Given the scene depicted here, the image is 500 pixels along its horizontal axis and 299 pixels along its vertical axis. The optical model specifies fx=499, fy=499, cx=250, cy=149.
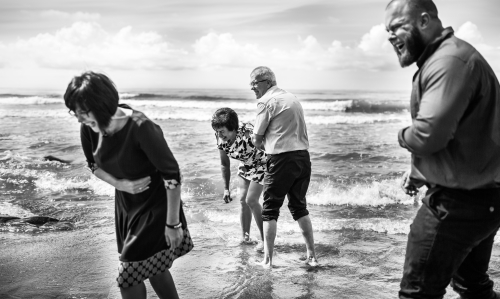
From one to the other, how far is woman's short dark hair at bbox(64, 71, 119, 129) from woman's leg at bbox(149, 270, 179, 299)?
3.34 ft

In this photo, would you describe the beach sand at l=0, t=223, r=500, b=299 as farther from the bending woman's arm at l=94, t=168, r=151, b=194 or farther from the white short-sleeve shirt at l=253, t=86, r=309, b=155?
the bending woman's arm at l=94, t=168, r=151, b=194

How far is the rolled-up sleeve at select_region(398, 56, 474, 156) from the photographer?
2.29 m

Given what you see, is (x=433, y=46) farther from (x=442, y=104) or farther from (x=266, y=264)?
(x=266, y=264)

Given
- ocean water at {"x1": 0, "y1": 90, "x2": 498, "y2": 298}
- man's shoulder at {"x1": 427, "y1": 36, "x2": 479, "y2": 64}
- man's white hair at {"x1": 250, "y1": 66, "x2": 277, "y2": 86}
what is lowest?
ocean water at {"x1": 0, "y1": 90, "x2": 498, "y2": 298}

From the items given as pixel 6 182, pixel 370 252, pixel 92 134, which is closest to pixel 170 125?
pixel 6 182

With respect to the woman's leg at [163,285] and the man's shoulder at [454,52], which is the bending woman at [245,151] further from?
the man's shoulder at [454,52]

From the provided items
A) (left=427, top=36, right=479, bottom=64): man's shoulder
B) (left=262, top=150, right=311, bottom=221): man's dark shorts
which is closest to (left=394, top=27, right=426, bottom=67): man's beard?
(left=427, top=36, right=479, bottom=64): man's shoulder

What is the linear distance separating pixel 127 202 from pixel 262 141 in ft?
7.64

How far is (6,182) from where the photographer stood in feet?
32.8

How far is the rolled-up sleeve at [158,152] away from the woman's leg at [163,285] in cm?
62

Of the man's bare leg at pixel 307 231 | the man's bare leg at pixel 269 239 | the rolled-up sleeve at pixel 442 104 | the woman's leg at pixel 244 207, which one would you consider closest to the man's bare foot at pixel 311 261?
the man's bare leg at pixel 307 231

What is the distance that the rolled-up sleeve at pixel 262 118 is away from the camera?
4922mm

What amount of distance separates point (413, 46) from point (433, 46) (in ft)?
0.32

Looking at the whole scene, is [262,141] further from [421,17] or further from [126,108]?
[421,17]
